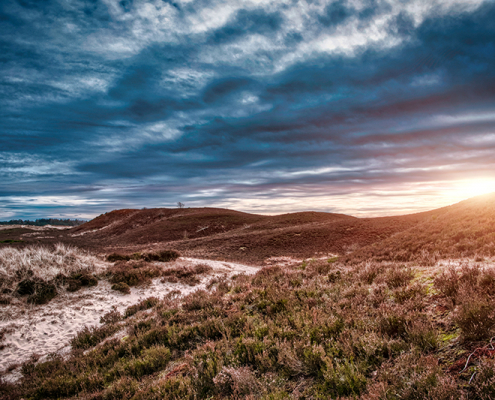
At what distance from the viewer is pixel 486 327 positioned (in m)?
3.72

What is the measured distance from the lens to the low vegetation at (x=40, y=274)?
12523mm

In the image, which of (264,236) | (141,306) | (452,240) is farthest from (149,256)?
(264,236)

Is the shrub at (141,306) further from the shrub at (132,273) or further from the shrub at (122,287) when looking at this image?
the shrub at (132,273)

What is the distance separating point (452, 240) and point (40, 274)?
2281cm

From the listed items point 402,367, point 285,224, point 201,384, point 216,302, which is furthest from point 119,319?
point 285,224

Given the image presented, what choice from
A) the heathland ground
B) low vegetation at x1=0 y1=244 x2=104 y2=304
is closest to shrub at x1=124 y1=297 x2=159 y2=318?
the heathland ground

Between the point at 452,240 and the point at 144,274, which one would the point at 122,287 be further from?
the point at 452,240

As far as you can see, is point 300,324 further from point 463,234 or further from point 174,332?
point 463,234

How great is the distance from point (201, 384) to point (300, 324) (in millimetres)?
2480

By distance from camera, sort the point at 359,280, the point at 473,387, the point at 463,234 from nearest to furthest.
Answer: the point at 473,387 → the point at 359,280 → the point at 463,234

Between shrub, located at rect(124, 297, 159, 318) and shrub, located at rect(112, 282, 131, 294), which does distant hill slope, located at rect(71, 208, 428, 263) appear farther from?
shrub, located at rect(124, 297, 159, 318)

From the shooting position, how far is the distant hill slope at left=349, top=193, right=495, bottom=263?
11165mm

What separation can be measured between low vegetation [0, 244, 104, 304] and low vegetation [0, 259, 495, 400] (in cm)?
589

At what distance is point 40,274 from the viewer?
13.4 metres
